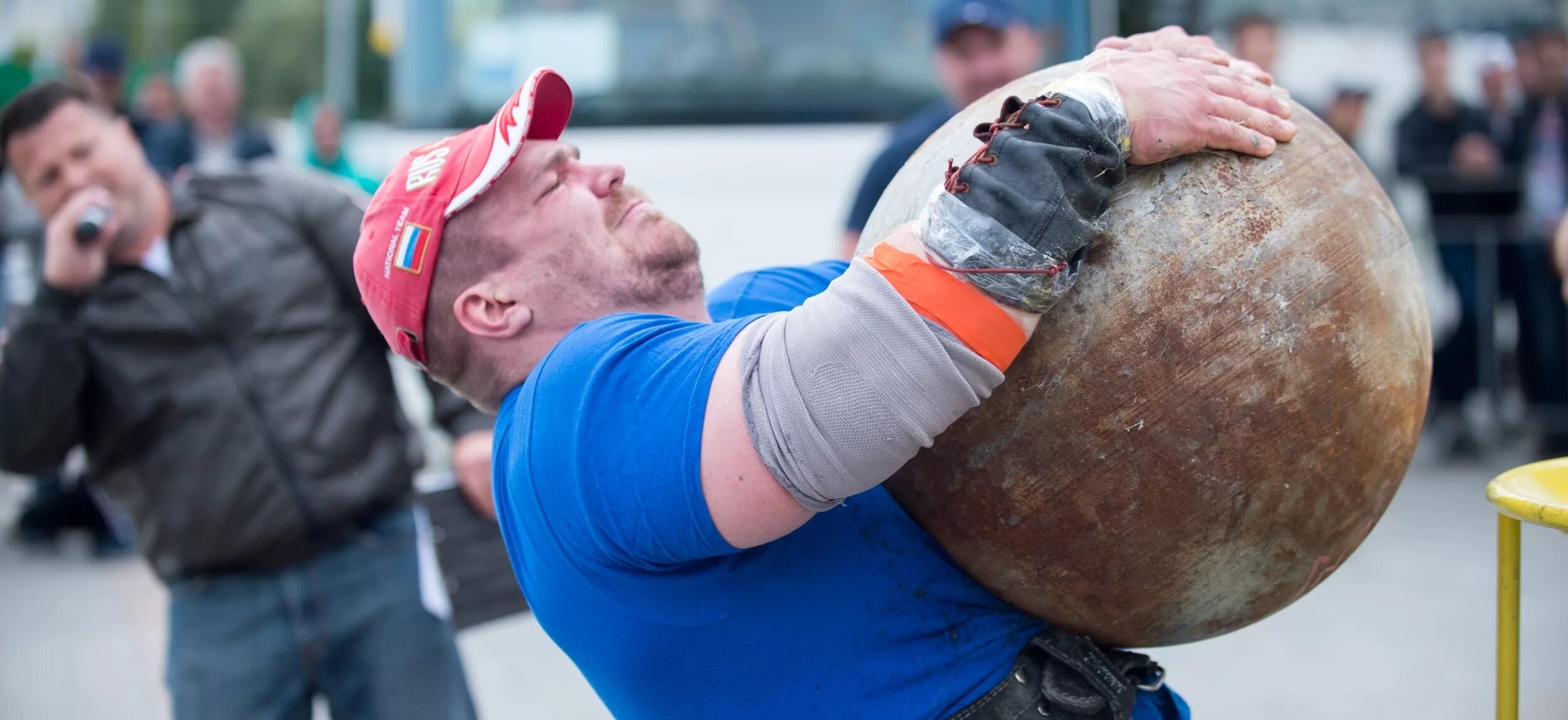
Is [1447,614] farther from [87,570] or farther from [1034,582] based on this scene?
[87,570]

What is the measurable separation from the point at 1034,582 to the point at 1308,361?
42 centimetres

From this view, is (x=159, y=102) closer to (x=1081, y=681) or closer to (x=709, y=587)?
(x=709, y=587)

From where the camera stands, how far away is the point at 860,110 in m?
6.77

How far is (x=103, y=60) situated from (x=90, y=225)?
6.51 meters

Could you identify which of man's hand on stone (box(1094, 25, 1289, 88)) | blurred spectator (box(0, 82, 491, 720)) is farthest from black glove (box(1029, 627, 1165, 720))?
blurred spectator (box(0, 82, 491, 720))

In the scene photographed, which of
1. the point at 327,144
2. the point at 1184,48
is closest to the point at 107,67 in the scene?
the point at 327,144

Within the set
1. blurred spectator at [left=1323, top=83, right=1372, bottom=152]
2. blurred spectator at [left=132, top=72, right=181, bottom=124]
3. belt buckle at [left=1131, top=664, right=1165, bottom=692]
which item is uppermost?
belt buckle at [left=1131, top=664, right=1165, bottom=692]

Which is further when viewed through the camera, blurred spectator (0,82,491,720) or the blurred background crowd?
the blurred background crowd

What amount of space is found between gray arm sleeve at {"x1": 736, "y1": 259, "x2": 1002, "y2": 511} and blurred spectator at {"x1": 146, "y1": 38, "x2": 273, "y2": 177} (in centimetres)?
891

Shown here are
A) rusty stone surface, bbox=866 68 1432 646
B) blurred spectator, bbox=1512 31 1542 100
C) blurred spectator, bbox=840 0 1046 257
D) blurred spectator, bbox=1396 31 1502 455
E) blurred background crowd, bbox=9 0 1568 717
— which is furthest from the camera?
blurred spectator, bbox=1512 31 1542 100

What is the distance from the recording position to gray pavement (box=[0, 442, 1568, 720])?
15.0 ft

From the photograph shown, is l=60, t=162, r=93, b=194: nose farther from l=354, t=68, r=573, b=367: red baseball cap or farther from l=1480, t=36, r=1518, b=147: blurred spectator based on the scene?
l=1480, t=36, r=1518, b=147: blurred spectator

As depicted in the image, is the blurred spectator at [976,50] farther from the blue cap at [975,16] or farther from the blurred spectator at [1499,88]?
the blurred spectator at [1499,88]

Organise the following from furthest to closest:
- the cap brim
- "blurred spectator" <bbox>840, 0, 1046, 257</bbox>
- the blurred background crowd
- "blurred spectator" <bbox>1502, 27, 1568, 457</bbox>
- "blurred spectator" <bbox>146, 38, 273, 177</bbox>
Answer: "blurred spectator" <bbox>146, 38, 273, 177</bbox> → "blurred spectator" <bbox>1502, 27, 1568, 457</bbox> → the blurred background crowd → "blurred spectator" <bbox>840, 0, 1046, 257</bbox> → the cap brim
